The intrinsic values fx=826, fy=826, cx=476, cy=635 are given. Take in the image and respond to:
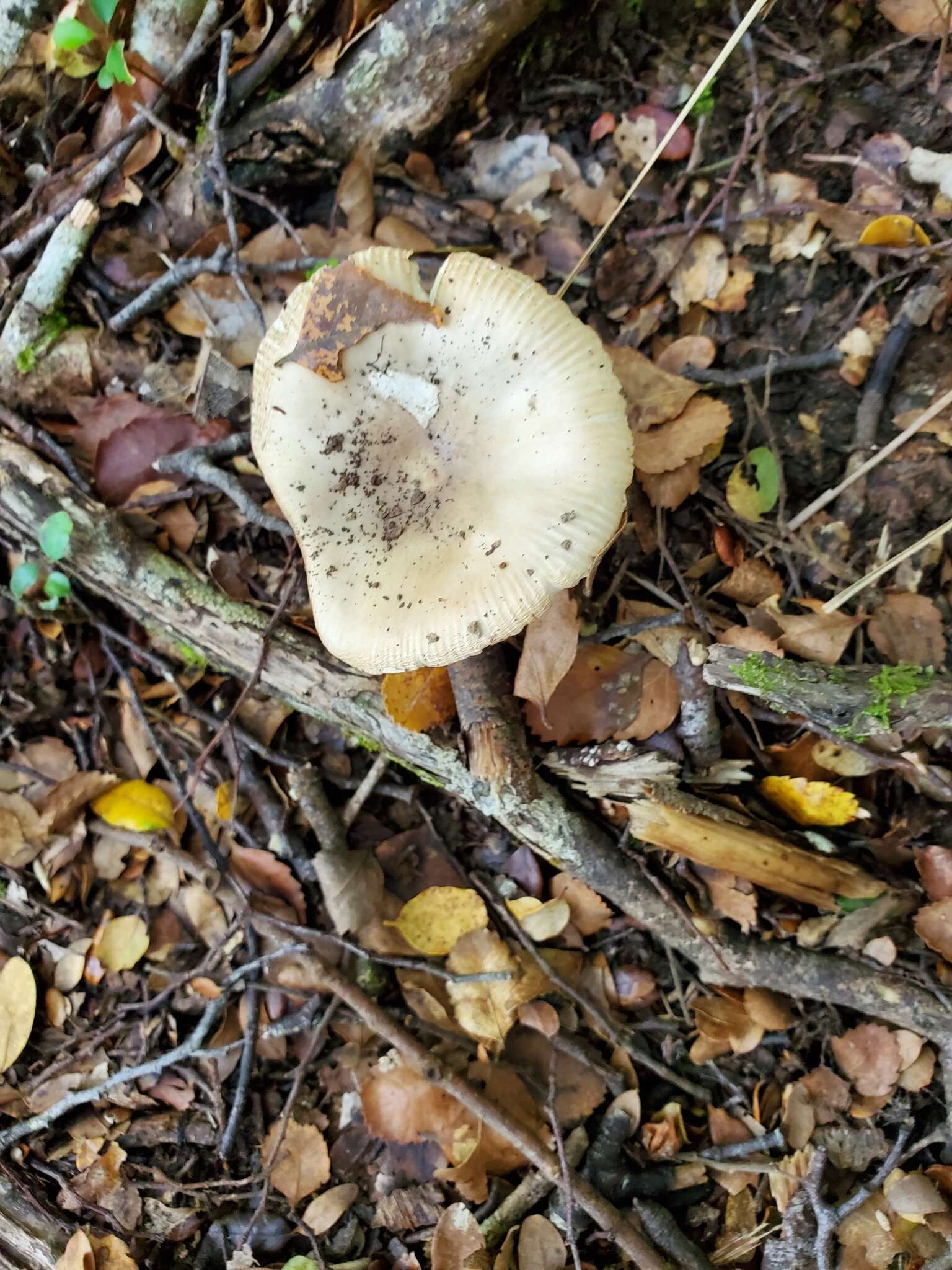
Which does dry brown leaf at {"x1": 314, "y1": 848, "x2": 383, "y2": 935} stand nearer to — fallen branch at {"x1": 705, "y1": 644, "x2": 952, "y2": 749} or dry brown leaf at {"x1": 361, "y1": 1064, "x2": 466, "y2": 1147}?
dry brown leaf at {"x1": 361, "y1": 1064, "x2": 466, "y2": 1147}

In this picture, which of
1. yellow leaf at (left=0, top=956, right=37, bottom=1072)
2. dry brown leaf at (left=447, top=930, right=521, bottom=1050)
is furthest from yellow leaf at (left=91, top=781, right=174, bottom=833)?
dry brown leaf at (left=447, top=930, right=521, bottom=1050)

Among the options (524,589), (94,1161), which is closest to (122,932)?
(94,1161)

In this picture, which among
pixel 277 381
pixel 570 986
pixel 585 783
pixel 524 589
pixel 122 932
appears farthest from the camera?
pixel 122 932

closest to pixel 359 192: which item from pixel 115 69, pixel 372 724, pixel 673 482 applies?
pixel 115 69

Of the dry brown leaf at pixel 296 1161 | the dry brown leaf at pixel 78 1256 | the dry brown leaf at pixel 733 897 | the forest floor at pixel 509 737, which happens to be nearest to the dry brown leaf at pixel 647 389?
the forest floor at pixel 509 737

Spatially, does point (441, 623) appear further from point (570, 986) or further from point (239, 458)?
point (570, 986)

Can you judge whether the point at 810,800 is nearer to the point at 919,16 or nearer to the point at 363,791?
the point at 363,791
